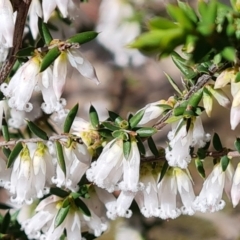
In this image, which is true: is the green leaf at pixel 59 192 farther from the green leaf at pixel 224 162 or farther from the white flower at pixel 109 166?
the green leaf at pixel 224 162

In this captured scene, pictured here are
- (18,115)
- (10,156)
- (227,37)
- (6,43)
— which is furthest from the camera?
(18,115)

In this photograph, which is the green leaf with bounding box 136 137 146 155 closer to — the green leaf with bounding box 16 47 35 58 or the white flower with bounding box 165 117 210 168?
the white flower with bounding box 165 117 210 168

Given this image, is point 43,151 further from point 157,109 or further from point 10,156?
point 157,109

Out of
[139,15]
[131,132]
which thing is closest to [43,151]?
[131,132]

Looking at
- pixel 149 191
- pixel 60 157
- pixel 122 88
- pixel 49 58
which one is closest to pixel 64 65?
pixel 49 58

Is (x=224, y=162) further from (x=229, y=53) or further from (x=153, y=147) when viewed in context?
(x=229, y=53)

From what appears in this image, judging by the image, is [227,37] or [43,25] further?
[43,25]

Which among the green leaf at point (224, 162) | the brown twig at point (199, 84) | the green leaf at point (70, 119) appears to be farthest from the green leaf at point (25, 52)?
the green leaf at point (224, 162)

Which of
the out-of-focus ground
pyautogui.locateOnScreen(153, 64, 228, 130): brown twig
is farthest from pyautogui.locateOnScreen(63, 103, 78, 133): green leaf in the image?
the out-of-focus ground
